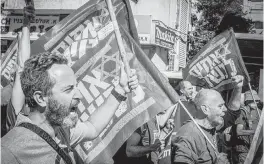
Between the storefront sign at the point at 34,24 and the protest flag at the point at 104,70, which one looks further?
the storefront sign at the point at 34,24

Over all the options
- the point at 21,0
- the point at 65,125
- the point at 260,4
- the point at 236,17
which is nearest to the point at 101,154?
the point at 65,125

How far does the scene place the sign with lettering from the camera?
11844mm

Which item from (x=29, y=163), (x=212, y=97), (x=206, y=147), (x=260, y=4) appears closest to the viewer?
(x=29, y=163)

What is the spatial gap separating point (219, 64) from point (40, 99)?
457 centimetres

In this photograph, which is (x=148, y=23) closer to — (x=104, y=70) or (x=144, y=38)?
(x=144, y=38)

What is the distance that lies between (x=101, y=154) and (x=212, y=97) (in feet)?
5.11

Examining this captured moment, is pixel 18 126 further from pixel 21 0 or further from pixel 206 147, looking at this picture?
pixel 21 0

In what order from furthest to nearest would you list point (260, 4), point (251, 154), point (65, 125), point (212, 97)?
point (260, 4) → point (212, 97) → point (251, 154) → point (65, 125)

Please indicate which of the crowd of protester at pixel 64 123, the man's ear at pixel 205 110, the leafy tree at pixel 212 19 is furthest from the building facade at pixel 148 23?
the man's ear at pixel 205 110

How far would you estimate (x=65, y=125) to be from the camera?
2.29m

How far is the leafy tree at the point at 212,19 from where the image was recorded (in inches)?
559

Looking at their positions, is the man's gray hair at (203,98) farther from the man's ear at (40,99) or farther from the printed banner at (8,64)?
the printed banner at (8,64)

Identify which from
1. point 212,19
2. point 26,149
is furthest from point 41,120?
point 212,19

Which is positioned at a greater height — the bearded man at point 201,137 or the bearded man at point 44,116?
the bearded man at point 44,116
